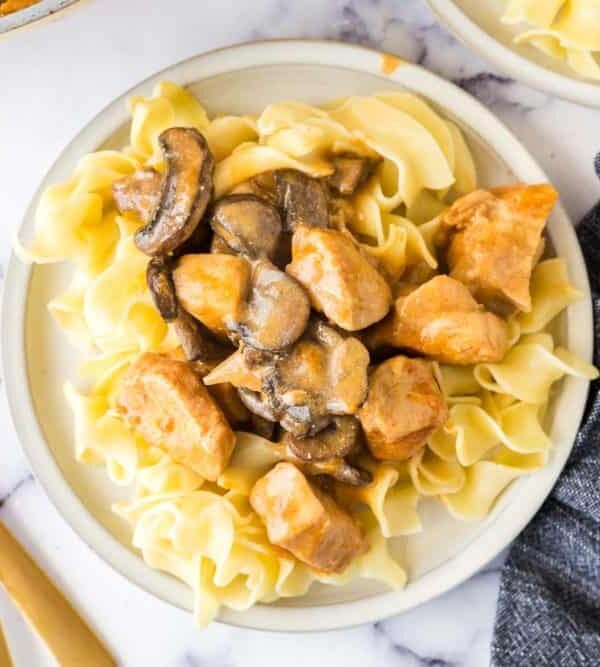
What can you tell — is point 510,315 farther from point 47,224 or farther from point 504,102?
point 47,224

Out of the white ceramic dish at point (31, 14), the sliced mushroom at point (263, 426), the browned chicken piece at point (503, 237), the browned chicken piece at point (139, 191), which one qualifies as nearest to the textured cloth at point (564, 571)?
the browned chicken piece at point (503, 237)

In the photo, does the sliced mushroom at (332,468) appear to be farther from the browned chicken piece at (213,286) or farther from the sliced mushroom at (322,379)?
the browned chicken piece at (213,286)

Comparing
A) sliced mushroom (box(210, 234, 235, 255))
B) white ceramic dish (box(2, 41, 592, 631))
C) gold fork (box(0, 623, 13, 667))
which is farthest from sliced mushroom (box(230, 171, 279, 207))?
gold fork (box(0, 623, 13, 667))

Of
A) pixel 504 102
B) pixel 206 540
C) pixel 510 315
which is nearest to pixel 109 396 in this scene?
pixel 206 540

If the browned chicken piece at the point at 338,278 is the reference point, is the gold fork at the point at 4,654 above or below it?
below

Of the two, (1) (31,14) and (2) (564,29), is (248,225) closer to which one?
(1) (31,14)

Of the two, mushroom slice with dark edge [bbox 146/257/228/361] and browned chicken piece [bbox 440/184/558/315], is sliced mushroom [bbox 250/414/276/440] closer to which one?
mushroom slice with dark edge [bbox 146/257/228/361]

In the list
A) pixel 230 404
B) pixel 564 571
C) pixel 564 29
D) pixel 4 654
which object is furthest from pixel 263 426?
pixel 564 29
